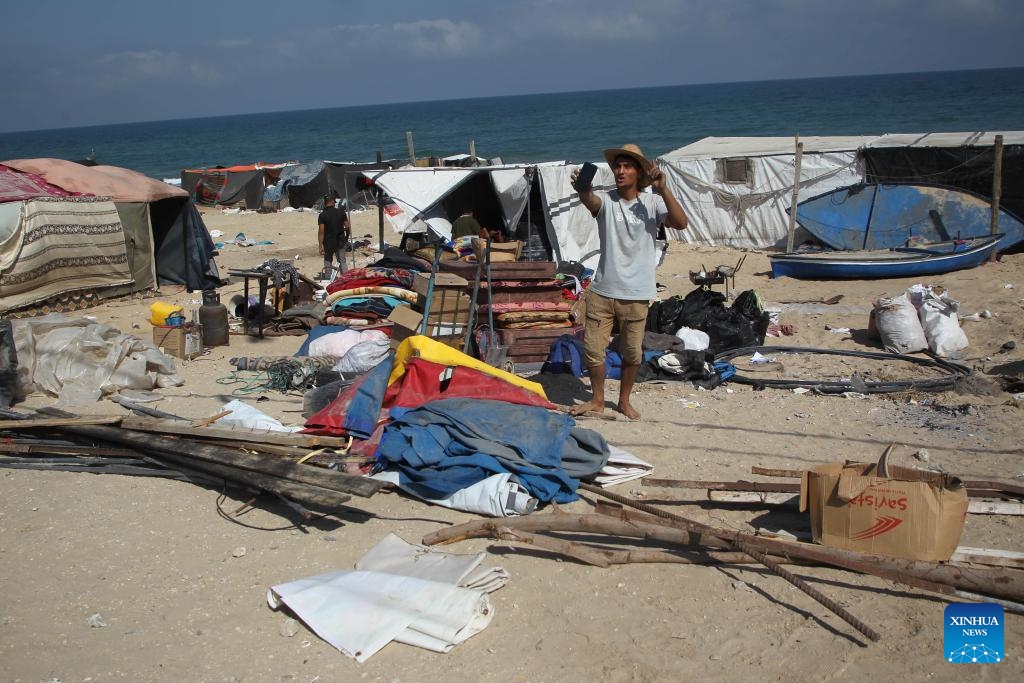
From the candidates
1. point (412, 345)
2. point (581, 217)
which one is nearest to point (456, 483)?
point (412, 345)

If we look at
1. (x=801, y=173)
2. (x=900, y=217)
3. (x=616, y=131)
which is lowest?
(x=900, y=217)

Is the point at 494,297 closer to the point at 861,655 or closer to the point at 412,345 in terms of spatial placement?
the point at 412,345

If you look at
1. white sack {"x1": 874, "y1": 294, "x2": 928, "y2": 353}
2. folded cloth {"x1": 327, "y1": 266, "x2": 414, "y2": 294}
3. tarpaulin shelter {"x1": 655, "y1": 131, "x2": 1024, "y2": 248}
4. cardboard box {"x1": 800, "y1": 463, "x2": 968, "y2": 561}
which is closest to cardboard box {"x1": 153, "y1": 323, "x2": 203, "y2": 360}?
folded cloth {"x1": 327, "y1": 266, "x2": 414, "y2": 294}

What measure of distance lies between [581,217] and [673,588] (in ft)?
33.6

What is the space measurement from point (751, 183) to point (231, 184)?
52.5 ft

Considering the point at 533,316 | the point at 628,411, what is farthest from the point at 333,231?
the point at 628,411

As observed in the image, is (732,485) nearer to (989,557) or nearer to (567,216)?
(989,557)

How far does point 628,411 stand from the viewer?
6172mm

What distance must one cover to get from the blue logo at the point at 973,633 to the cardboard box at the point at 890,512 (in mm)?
295

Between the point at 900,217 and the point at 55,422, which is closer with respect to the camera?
the point at 55,422

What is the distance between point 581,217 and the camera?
13.5m

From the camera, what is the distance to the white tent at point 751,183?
667 inches

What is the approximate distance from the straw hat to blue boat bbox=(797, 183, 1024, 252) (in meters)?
10.3

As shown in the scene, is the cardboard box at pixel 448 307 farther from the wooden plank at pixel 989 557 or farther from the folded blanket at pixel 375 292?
the wooden plank at pixel 989 557
